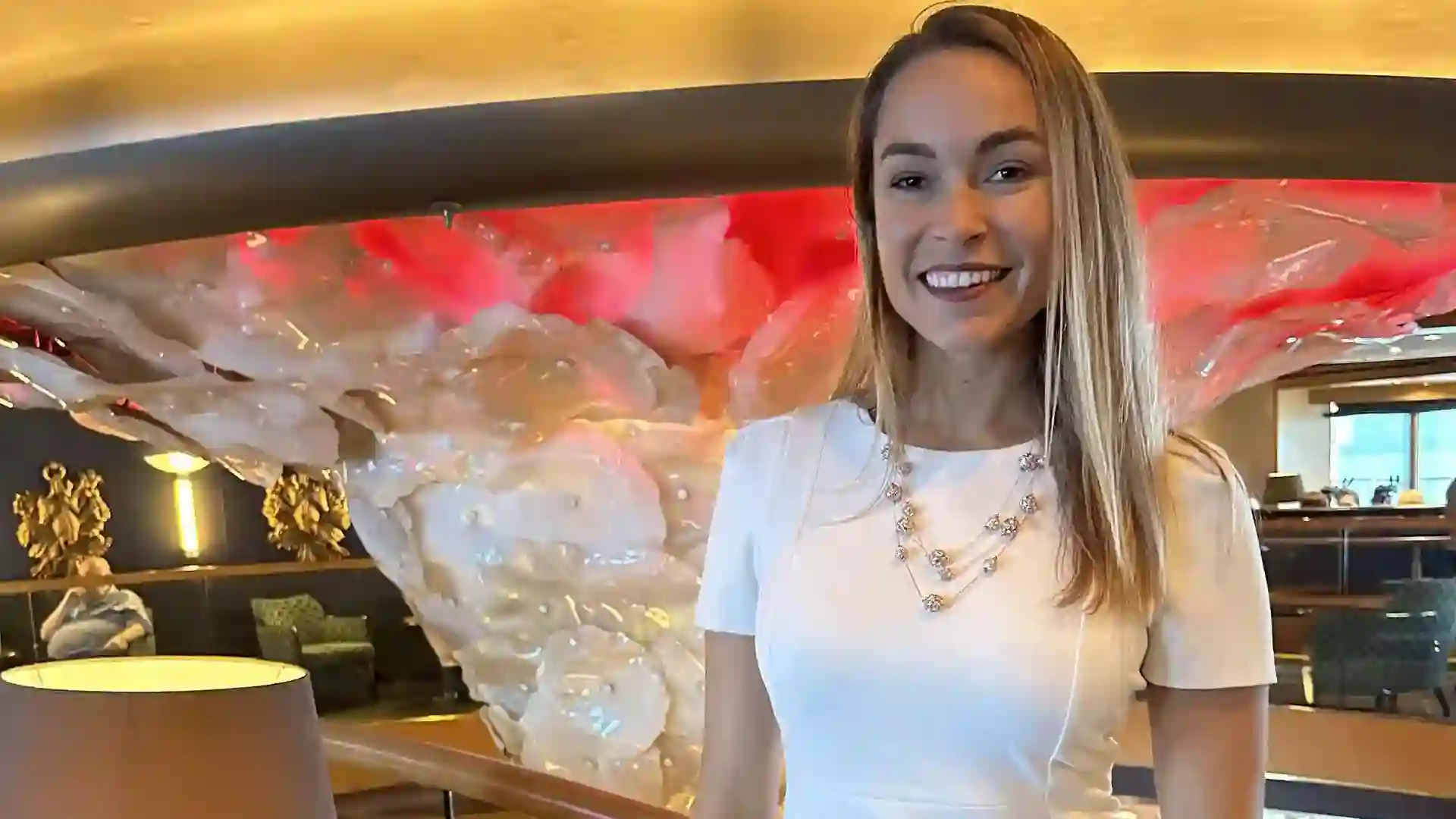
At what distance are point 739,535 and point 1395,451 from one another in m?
4.09

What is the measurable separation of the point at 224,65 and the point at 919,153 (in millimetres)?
532

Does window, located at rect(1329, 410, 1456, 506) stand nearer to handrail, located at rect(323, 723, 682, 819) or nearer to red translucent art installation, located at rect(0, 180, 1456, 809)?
red translucent art installation, located at rect(0, 180, 1456, 809)

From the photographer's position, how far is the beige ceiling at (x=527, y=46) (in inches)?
33.6

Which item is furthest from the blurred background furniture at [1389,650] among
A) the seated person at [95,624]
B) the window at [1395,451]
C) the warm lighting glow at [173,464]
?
the warm lighting glow at [173,464]

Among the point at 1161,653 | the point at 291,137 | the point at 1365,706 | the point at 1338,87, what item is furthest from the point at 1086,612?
the point at 1365,706

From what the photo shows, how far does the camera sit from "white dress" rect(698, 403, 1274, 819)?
27.0 inches

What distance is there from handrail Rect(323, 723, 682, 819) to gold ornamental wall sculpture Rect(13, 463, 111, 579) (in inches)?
209

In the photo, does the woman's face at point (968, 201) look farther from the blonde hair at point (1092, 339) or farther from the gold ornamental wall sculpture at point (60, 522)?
the gold ornamental wall sculpture at point (60, 522)

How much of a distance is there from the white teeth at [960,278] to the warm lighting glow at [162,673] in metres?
0.82

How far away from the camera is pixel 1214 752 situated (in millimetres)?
704

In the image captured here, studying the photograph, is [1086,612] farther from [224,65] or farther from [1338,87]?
[224,65]

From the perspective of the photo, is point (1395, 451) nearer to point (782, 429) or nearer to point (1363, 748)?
point (1363, 748)

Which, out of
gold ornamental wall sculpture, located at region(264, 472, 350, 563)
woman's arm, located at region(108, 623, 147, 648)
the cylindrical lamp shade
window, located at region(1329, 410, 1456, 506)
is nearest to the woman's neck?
the cylindrical lamp shade

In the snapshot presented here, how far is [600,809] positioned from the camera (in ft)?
3.86
